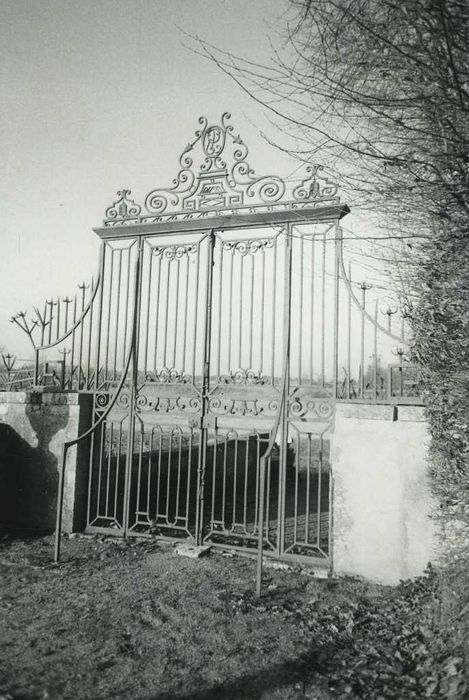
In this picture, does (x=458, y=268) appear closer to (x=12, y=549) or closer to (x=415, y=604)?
(x=415, y=604)

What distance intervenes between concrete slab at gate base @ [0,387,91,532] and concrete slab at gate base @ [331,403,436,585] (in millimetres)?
3603

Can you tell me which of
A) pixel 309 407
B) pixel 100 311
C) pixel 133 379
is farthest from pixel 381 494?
pixel 100 311

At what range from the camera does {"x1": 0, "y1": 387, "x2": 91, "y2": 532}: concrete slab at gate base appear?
6879mm

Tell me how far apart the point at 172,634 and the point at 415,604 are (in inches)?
89.8

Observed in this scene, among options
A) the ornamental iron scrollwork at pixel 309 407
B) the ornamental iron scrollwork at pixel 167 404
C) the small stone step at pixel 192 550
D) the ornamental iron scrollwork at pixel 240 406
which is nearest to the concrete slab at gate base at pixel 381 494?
the ornamental iron scrollwork at pixel 309 407

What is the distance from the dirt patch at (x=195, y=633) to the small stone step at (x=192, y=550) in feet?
0.35

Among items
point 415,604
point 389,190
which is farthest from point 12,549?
point 389,190

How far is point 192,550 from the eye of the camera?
19.9ft

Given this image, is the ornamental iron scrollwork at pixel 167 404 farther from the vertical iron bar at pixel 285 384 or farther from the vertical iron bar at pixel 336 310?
the vertical iron bar at pixel 336 310

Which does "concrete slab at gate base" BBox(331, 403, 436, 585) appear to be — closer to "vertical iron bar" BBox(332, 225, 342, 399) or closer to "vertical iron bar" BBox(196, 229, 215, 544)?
"vertical iron bar" BBox(332, 225, 342, 399)

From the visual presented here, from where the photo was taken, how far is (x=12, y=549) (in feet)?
20.4

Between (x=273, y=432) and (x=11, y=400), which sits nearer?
(x=273, y=432)

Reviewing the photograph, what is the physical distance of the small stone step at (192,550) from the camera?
5.98m

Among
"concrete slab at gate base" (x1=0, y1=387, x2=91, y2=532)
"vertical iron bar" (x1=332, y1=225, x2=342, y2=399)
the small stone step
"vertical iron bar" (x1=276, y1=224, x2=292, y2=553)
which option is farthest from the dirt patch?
"vertical iron bar" (x1=332, y1=225, x2=342, y2=399)
